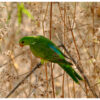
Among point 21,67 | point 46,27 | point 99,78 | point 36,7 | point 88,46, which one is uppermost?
point 36,7

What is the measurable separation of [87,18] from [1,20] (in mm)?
694

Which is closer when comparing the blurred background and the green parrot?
the green parrot

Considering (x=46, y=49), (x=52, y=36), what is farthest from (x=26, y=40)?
(x=52, y=36)

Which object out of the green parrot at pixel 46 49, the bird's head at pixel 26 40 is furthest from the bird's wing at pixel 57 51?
the bird's head at pixel 26 40

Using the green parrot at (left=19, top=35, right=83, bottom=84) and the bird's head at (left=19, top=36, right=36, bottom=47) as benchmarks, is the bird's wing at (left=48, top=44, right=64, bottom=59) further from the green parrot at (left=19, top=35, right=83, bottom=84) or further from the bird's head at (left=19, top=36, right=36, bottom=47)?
the bird's head at (left=19, top=36, right=36, bottom=47)

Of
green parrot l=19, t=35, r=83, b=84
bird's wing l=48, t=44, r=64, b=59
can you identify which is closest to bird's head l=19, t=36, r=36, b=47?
green parrot l=19, t=35, r=83, b=84

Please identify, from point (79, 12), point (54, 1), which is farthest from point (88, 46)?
point (54, 1)

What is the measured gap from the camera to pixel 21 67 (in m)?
2.50

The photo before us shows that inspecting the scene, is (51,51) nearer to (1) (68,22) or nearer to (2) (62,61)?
(2) (62,61)

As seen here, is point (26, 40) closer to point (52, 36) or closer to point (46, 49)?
point (46, 49)

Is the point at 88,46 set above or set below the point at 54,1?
below

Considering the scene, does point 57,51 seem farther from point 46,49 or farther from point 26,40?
point 26,40

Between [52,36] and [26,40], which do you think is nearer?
[26,40]

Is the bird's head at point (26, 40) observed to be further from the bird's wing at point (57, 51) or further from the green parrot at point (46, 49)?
the bird's wing at point (57, 51)
